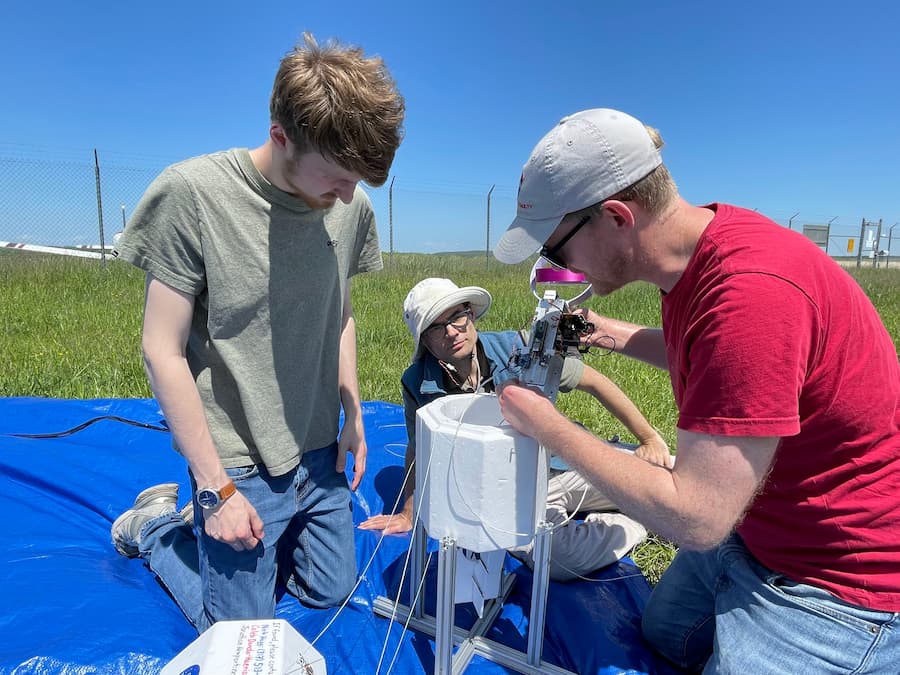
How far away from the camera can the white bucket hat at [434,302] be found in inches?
94.0

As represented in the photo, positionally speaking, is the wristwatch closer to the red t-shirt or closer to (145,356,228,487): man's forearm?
(145,356,228,487): man's forearm

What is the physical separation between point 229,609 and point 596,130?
1.81 meters

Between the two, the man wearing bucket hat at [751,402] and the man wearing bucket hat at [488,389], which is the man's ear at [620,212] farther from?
the man wearing bucket hat at [488,389]

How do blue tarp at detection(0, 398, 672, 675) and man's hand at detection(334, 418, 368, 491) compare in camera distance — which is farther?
man's hand at detection(334, 418, 368, 491)

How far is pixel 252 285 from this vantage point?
68.5 inches

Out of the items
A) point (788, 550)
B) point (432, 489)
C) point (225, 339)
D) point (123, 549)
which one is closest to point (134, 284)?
point (123, 549)

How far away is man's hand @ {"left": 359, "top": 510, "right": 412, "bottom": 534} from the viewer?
2.52m

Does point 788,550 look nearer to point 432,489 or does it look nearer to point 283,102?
point 432,489

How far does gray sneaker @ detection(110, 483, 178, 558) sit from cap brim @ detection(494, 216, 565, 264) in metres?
1.74

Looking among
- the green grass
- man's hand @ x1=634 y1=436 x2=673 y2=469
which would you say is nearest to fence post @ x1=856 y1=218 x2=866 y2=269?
the green grass

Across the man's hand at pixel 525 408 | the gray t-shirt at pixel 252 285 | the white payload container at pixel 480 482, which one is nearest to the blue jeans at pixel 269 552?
the gray t-shirt at pixel 252 285

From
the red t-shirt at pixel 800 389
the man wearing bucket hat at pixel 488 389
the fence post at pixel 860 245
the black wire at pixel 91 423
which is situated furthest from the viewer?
the fence post at pixel 860 245

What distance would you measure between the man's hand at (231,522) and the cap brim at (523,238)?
41.8 inches

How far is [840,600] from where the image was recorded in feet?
4.66
